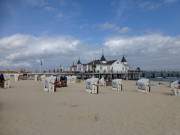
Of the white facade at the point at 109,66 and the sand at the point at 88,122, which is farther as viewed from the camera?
the white facade at the point at 109,66

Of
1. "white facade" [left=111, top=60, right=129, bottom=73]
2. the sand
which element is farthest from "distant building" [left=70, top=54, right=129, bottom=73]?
the sand

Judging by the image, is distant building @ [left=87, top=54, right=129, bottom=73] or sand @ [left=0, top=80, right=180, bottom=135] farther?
distant building @ [left=87, top=54, right=129, bottom=73]

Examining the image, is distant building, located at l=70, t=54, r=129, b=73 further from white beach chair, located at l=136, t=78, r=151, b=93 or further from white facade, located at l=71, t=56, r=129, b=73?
white beach chair, located at l=136, t=78, r=151, b=93

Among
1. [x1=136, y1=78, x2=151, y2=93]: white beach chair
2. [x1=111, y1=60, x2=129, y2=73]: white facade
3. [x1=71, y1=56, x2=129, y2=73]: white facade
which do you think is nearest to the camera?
[x1=136, y1=78, x2=151, y2=93]: white beach chair

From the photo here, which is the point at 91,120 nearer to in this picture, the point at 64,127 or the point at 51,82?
the point at 64,127

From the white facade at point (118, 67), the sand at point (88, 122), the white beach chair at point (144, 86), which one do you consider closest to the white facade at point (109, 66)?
the white facade at point (118, 67)

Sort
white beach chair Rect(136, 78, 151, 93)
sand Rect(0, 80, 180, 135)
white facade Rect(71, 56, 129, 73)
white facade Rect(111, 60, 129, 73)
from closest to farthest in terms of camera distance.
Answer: sand Rect(0, 80, 180, 135) < white beach chair Rect(136, 78, 151, 93) < white facade Rect(111, 60, 129, 73) < white facade Rect(71, 56, 129, 73)

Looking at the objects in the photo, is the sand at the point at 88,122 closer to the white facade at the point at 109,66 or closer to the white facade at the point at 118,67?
the white facade at the point at 109,66

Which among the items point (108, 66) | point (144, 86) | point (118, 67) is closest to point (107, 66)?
point (108, 66)

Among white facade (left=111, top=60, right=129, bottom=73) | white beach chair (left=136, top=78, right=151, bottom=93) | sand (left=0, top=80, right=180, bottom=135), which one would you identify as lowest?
sand (left=0, top=80, right=180, bottom=135)

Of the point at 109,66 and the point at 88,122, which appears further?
the point at 109,66

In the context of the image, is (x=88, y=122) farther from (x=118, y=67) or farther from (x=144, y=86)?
(x=118, y=67)

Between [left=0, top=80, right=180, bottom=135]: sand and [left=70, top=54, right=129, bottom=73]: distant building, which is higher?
[left=70, top=54, right=129, bottom=73]: distant building

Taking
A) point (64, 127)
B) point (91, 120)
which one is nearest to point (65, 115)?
point (91, 120)
